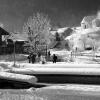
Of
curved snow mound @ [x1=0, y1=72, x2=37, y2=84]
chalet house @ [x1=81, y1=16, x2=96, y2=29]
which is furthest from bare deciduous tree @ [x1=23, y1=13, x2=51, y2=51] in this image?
chalet house @ [x1=81, y1=16, x2=96, y2=29]

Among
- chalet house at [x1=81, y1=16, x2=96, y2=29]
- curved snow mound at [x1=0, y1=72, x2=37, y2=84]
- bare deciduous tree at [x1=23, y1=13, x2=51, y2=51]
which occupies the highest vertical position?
chalet house at [x1=81, y1=16, x2=96, y2=29]

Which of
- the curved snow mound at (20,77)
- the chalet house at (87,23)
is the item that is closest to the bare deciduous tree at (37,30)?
the curved snow mound at (20,77)

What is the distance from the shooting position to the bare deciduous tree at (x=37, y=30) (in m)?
38.9

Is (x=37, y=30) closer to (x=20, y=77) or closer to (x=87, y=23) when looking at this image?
(x=20, y=77)

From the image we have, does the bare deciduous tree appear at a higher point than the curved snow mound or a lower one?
higher

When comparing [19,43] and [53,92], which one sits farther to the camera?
[19,43]

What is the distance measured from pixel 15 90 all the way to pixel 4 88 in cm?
90

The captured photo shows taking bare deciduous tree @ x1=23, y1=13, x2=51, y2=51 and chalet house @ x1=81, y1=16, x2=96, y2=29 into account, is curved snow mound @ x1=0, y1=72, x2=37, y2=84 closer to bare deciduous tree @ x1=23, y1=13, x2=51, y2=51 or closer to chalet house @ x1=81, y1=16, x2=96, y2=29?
bare deciduous tree @ x1=23, y1=13, x2=51, y2=51

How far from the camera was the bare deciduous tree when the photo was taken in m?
38.9

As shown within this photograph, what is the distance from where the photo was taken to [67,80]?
43.3ft

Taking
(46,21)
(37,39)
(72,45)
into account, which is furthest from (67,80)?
(72,45)

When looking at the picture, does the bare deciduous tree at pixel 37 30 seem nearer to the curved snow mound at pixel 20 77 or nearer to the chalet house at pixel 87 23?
the curved snow mound at pixel 20 77

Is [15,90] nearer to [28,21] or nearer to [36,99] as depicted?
[36,99]

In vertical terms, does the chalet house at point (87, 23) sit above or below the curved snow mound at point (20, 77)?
above
